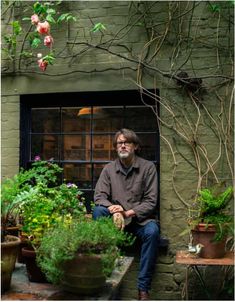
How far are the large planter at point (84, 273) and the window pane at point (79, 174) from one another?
6.43 ft

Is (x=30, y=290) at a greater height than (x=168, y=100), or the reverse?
(x=168, y=100)

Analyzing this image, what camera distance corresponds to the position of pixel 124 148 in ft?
14.0

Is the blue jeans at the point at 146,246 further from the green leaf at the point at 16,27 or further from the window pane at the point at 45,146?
the green leaf at the point at 16,27

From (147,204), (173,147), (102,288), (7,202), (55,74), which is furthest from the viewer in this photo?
(55,74)

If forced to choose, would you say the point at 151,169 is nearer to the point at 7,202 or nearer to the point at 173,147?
the point at 173,147

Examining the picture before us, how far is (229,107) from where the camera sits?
4.24m

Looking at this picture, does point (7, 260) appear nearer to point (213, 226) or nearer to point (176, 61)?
point (213, 226)

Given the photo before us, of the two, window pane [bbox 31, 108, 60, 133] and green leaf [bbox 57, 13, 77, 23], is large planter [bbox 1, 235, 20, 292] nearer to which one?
window pane [bbox 31, 108, 60, 133]

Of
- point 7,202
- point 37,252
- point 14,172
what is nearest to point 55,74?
point 14,172

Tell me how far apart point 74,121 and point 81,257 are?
2348 millimetres

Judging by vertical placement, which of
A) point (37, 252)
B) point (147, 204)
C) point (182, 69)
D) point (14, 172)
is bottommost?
point (37, 252)

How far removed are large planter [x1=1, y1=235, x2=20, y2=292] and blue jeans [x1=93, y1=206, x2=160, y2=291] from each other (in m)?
1.02

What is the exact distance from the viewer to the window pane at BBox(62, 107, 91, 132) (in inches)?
191

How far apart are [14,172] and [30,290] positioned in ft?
6.36
